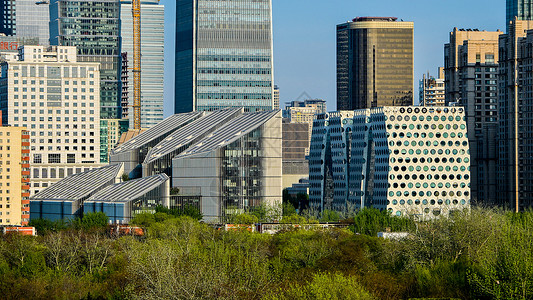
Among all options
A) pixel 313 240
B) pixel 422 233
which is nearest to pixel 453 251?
pixel 422 233

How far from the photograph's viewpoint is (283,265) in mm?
161750

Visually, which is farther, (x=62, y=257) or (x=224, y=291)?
(x=62, y=257)

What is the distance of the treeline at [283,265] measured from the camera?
113 m

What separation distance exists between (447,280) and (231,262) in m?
32.8

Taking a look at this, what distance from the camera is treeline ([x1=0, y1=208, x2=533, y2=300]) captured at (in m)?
113

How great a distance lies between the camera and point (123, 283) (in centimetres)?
14325

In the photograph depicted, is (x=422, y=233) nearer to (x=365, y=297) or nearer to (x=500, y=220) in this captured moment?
(x=500, y=220)

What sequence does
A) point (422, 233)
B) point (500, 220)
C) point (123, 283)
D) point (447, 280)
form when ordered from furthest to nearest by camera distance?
1. point (500, 220)
2. point (422, 233)
3. point (123, 283)
4. point (447, 280)

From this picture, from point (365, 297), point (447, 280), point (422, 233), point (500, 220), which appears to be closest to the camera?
point (365, 297)

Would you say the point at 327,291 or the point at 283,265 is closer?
the point at 327,291

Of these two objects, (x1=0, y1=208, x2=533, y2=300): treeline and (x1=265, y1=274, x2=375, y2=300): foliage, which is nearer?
(x1=265, y1=274, x2=375, y2=300): foliage

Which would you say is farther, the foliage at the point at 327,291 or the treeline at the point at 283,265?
the treeline at the point at 283,265

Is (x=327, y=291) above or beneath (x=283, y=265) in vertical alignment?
above

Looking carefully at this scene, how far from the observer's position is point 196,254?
14625 centimetres
